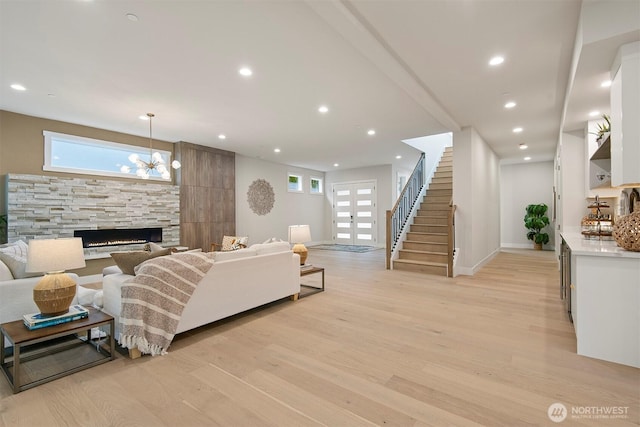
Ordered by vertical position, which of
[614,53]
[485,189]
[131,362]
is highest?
[614,53]

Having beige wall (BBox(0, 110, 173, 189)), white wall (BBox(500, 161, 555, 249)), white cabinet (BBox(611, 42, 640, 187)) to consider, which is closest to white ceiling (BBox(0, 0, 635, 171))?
beige wall (BBox(0, 110, 173, 189))

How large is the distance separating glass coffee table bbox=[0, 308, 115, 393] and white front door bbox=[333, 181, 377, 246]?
8.52 metres

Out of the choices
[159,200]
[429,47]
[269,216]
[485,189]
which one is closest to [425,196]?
[485,189]

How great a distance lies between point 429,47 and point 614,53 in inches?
57.4

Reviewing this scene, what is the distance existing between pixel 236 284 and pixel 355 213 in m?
7.89

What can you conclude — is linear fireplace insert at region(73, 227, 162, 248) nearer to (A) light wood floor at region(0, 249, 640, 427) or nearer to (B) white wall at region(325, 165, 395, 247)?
(A) light wood floor at region(0, 249, 640, 427)

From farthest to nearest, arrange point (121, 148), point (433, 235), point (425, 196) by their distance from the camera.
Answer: point (425, 196) < point (433, 235) < point (121, 148)

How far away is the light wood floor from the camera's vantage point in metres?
1.72

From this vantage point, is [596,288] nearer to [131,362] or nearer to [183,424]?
[183,424]

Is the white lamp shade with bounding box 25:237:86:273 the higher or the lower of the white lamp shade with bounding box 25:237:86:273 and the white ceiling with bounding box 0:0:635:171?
the lower

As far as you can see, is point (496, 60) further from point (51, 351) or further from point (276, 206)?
point (276, 206)

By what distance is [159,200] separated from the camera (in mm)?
6184

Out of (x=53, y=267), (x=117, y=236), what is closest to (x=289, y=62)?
(x=53, y=267)

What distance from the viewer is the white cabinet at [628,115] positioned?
2213mm
